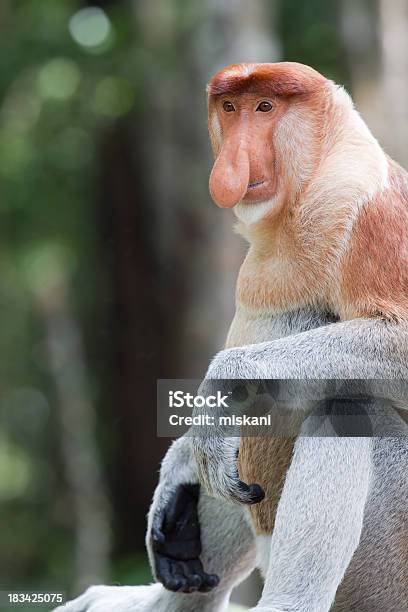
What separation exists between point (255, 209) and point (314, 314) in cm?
39

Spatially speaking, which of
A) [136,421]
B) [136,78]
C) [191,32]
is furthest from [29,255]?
[191,32]

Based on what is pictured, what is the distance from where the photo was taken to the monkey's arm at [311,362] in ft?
10.8

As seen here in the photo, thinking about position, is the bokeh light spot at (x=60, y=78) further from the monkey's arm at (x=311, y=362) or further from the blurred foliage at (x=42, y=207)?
the monkey's arm at (x=311, y=362)

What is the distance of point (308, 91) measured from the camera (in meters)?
3.47

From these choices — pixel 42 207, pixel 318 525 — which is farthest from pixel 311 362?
pixel 42 207

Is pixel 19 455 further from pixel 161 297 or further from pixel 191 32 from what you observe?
pixel 191 32

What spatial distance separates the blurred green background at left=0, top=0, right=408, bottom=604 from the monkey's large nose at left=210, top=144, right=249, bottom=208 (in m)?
4.59

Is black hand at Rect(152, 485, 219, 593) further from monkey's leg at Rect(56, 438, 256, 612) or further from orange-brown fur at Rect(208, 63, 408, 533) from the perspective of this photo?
orange-brown fur at Rect(208, 63, 408, 533)

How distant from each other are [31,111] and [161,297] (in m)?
3.54

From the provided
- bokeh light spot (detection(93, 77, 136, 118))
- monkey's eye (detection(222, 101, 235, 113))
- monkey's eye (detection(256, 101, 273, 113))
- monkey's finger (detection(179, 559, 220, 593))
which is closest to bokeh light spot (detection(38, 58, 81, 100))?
bokeh light spot (detection(93, 77, 136, 118))

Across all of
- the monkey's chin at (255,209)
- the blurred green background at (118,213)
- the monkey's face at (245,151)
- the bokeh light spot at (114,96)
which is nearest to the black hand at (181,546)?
the monkey's chin at (255,209)

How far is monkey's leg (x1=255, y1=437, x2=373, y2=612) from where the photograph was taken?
3.24 metres

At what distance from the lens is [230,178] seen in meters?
3.29

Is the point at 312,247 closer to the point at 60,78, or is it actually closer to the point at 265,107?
the point at 265,107
